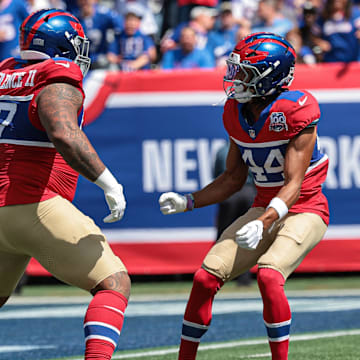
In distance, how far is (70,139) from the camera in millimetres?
3621

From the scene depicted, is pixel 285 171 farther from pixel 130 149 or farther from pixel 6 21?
pixel 6 21

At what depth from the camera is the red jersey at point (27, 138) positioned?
3797 mm

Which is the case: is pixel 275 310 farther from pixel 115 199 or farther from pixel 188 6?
pixel 188 6

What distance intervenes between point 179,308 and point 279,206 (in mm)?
3615

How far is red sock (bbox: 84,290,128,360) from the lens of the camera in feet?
11.8

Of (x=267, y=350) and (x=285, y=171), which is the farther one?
(x=267, y=350)

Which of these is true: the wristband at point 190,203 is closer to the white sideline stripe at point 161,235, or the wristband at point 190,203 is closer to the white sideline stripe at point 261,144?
the white sideline stripe at point 261,144

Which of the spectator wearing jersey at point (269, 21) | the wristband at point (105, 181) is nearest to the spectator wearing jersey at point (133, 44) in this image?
the spectator wearing jersey at point (269, 21)

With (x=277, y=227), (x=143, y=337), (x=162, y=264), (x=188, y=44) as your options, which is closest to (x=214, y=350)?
(x=143, y=337)

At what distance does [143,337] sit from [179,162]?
3.09m

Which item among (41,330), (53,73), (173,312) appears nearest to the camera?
(53,73)

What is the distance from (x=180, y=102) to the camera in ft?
29.5

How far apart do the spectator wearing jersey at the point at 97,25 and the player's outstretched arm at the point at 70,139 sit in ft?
23.0

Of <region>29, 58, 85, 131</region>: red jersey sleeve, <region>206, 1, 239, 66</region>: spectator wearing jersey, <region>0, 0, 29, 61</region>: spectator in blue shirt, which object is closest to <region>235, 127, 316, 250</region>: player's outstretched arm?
<region>29, 58, 85, 131</region>: red jersey sleeve
